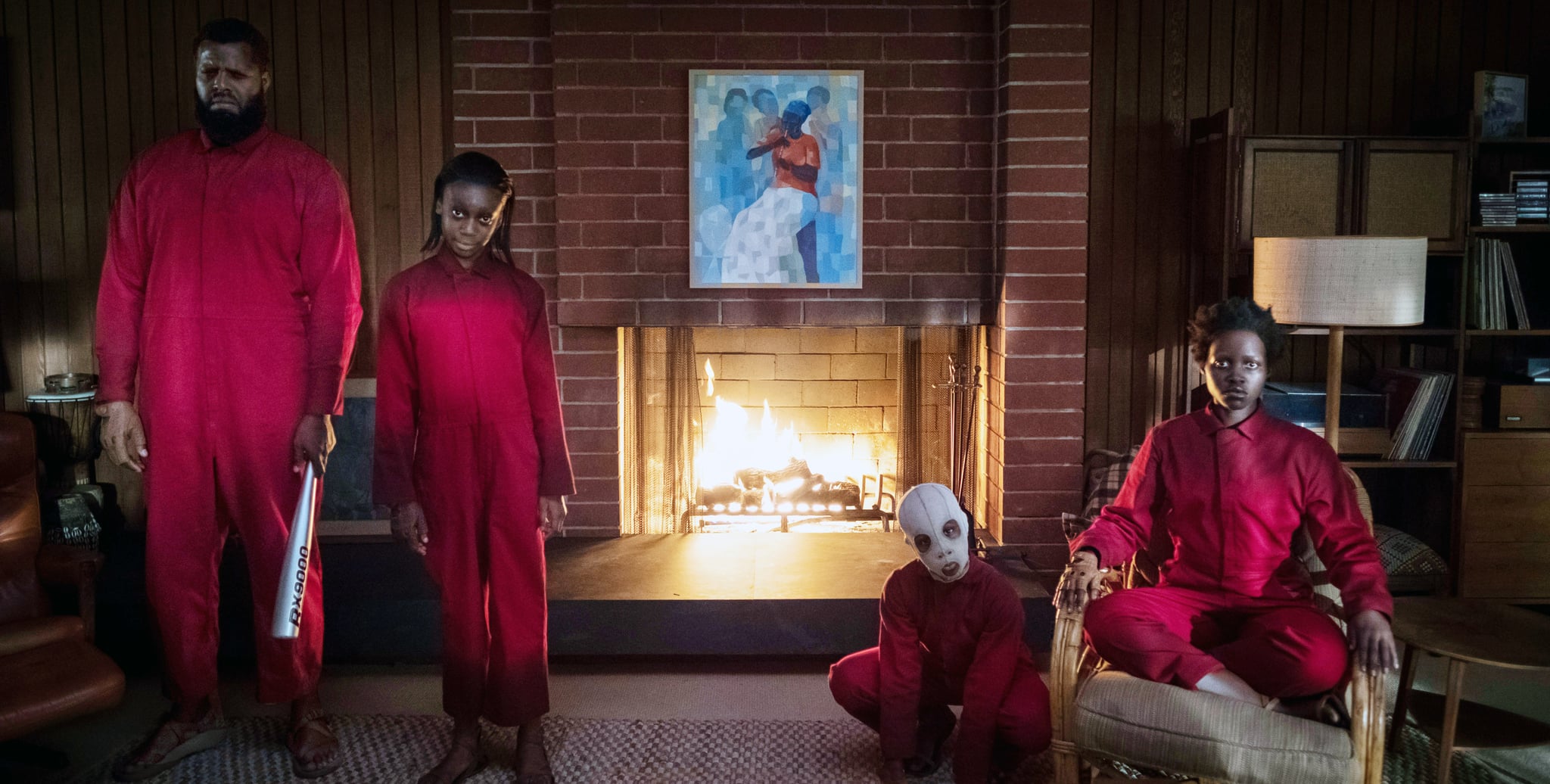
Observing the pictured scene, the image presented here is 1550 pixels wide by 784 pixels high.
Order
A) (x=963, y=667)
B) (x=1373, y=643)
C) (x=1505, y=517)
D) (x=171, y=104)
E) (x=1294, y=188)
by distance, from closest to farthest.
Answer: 1. (x=1373, y=643)
2. (x=963, y=667)
3. (x=1294, y=188)
4. (x=1505, y=517)
5. (x=171, y=104)

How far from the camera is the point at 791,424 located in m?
4.46

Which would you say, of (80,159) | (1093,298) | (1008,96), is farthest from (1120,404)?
(80,159)

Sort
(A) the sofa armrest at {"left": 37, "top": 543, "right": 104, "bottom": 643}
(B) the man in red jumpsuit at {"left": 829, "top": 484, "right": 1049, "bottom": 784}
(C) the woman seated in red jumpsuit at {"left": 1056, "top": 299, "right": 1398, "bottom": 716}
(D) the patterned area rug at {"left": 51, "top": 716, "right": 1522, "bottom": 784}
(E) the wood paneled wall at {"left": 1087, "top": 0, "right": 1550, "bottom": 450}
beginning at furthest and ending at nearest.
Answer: (E) the wood paneled wall at {"left": 1087, "top": 0, "right": 1550, "bottom": 450}
(A) the sofa armrest at {"left": 37, "top": 543, "right": 104, "bottom": 643}
(D) the patterned area rug at {"left": 51, "top": 716, "right": 1522, "bottom": 784}
(B) the man in red jumpsuit at {"left": 829, "top": 484, "right": 1049, "bottom": 784}
(C) the woman seated in red jumpsuit at {"left": 1056, "top": 299, "right": 1398, "bottom": 716}

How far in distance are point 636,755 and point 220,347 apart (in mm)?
1356

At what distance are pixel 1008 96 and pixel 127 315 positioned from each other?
2.68 metres

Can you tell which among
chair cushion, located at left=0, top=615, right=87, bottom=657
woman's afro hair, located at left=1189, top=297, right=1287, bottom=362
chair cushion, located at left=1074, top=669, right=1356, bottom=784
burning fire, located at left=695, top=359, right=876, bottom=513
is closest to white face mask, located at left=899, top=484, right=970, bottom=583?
chair cushion, located at left=1074, top=669, right=1356, bottom=784

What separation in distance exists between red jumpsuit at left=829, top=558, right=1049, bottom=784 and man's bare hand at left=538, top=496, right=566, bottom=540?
0.76m

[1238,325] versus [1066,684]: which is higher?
[1238,325]

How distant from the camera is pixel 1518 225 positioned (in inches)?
146

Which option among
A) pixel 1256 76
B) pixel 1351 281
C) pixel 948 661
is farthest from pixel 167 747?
pixel 1256 76

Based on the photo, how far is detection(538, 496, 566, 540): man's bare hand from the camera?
259cm

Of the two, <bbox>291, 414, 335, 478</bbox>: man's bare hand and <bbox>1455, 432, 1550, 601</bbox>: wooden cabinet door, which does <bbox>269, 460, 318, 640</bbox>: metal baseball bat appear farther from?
<bbox>1455, 432, 1550, 601</bbox>: wooden cabinet door

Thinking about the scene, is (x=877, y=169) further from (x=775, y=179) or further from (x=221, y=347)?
(x=221, y=347)

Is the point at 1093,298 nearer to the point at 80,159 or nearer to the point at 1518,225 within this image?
the point at 1518,225
